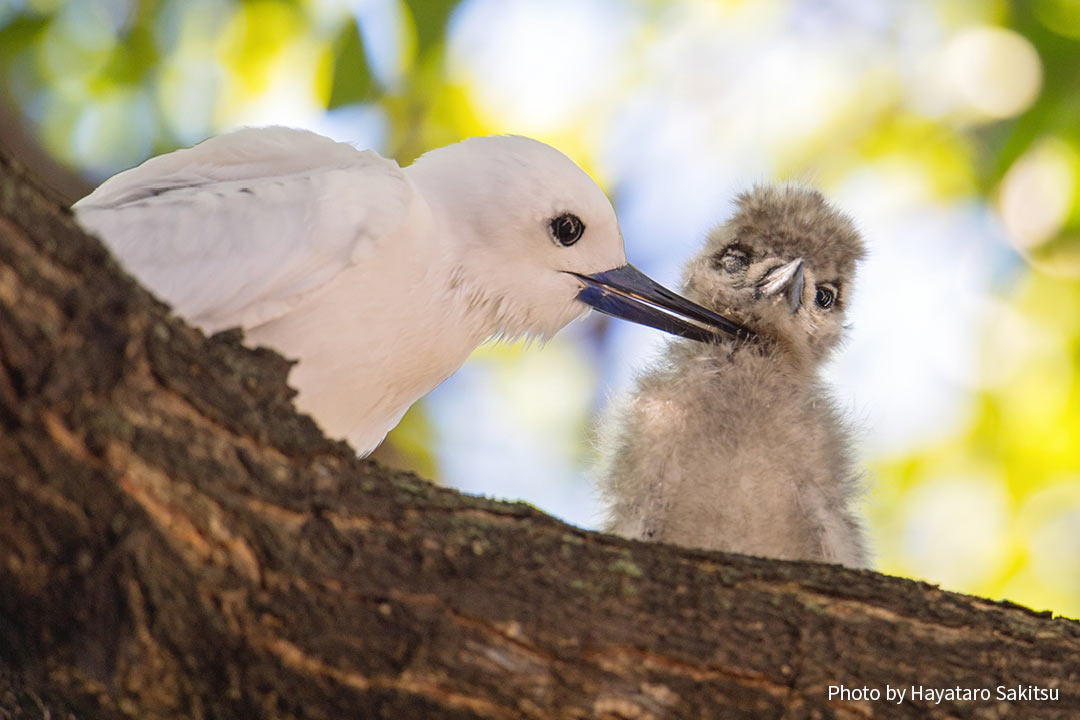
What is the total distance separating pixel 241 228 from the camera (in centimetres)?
314

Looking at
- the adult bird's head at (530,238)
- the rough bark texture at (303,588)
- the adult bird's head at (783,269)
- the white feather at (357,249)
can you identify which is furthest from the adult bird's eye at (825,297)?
the rough bark texture at (303,588)

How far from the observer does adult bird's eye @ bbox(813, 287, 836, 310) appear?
4.61m

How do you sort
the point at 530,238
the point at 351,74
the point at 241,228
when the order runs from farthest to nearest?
the point at 351,74, the point at 530,238, the point at 241,228

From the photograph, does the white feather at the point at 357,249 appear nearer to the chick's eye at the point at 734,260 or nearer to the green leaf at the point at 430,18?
the green leaf at the point at 430,18

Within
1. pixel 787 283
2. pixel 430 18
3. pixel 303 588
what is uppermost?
pixel 787 283

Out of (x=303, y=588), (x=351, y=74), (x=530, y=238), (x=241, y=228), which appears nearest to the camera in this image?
(x=303, y=588)

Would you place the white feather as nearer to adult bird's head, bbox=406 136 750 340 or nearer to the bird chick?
adult bird's head, bbox=406 136 750 340

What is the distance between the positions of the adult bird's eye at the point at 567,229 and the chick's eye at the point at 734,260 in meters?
0.93

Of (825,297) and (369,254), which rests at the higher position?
(825,297)

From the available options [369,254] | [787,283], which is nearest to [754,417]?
[787,283]

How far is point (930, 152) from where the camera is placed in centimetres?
696

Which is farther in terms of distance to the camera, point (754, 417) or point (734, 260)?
point (734, 260)

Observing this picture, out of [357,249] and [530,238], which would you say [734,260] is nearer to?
[530,238]

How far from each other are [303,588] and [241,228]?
1251 millimetres
